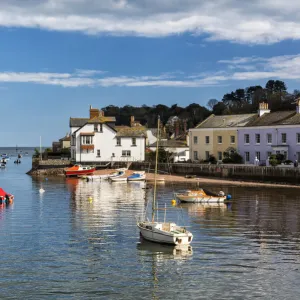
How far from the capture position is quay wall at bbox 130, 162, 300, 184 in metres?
69.0

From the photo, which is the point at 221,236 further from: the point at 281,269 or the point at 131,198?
A: the point at 131,198

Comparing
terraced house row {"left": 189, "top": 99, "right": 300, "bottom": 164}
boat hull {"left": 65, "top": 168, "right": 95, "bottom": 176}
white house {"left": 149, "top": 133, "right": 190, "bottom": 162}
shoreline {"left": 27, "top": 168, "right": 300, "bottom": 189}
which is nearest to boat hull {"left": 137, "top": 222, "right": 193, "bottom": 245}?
shoreline {"left": 27, "top": 168, "right": 300, "bottom": 189}

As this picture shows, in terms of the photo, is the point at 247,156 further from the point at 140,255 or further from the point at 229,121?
the point at 140,255

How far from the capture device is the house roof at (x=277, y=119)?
77.4 meters

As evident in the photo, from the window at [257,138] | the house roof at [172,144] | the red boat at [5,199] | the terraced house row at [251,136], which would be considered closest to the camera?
the red boat at [5,199]

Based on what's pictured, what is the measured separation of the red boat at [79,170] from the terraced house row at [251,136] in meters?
16.7

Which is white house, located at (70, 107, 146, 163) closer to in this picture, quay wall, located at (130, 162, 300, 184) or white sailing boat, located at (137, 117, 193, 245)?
quay wall, located at (130, 162, 300, 184)

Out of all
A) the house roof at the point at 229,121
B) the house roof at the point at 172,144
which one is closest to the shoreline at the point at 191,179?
the house roof at the point at 229,121

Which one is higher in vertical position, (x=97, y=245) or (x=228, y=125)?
(x=228, y=125)

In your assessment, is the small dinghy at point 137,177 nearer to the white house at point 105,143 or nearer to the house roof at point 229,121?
the house roof at point 229,121

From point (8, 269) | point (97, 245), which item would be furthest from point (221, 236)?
point (8, 269)

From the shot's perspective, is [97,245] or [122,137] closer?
[97,245]

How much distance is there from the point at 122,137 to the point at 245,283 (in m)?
78.6

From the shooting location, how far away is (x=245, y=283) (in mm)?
24734
